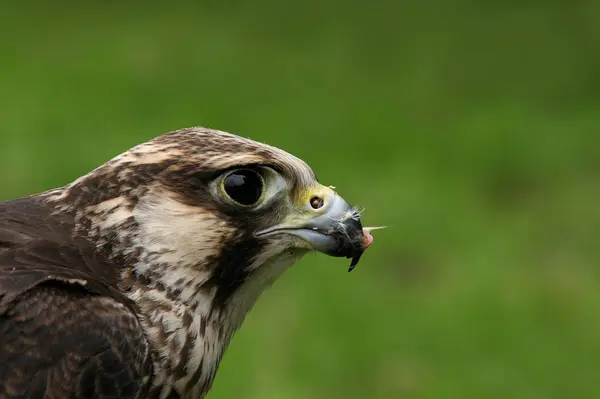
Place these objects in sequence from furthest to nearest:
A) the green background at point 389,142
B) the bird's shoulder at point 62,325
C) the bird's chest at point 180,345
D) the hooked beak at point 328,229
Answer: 1. the green background at point 389,142
2. the hooked beak at point 328,229
3. the bird's chest at point 180,345
4. the bird's shoulder at point 62,325

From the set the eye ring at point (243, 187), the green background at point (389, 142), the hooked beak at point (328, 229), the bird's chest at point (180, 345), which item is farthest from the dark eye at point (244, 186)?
the green background at point (389, 142)

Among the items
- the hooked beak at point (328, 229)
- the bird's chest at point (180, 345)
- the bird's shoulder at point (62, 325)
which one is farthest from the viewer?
the hooked beak at point (328, 229)

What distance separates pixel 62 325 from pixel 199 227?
0.54 metres

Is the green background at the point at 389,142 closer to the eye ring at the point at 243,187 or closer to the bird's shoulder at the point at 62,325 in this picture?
the eye ring at the point at 243,187

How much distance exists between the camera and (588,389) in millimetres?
7219

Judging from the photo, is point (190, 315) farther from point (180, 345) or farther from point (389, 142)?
point (389, 142)

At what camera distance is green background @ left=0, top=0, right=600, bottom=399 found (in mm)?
7410

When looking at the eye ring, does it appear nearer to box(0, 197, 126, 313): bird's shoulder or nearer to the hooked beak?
the hooked beak

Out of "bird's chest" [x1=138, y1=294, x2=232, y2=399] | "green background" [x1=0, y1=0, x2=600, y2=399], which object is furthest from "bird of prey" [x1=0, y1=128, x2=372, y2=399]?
"green background" [x1=0, y1=0, x2=600, y2=399]

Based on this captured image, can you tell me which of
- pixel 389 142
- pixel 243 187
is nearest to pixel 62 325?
pixel 243 187

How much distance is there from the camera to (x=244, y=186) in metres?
3.40

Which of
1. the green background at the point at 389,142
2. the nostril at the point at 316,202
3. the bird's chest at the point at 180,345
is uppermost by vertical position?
the nostril at the point at 316,202

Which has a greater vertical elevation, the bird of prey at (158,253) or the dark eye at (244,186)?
the dark eye at (244,186)

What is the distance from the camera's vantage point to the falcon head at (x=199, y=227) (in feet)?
10.9
